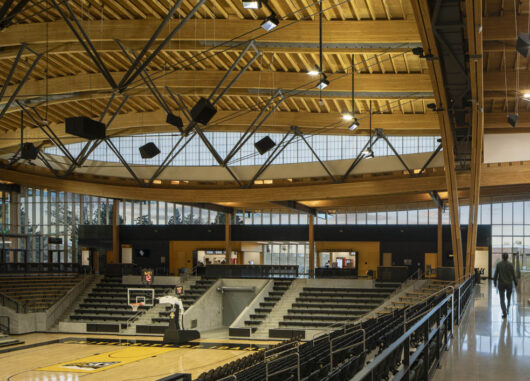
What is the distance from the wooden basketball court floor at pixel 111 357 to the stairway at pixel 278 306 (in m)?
2.10

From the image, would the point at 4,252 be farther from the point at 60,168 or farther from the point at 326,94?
the point at 326,94

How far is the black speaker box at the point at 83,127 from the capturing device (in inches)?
642

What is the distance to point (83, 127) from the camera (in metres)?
16.4

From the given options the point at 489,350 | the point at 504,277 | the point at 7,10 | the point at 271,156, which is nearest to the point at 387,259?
the point at 271,156

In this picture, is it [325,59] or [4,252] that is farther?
[4,252]

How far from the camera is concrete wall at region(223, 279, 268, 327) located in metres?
36.6

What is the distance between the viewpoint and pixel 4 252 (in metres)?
44.0

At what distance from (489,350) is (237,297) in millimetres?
29678

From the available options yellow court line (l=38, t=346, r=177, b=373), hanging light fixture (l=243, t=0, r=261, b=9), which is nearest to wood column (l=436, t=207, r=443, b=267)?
yellow court line (l=38, t=346, r=177, b=373)

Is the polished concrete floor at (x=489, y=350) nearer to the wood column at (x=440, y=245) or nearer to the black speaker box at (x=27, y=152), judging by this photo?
the black speaker box at (x=27, y=152)

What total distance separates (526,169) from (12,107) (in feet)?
65.6

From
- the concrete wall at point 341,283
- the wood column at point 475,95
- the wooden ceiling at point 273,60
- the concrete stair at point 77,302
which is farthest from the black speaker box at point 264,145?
the concrete stair at point 77,302

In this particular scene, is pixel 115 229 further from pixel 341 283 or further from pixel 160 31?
pixel 160 31

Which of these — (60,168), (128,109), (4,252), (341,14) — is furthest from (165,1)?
(4,252)
